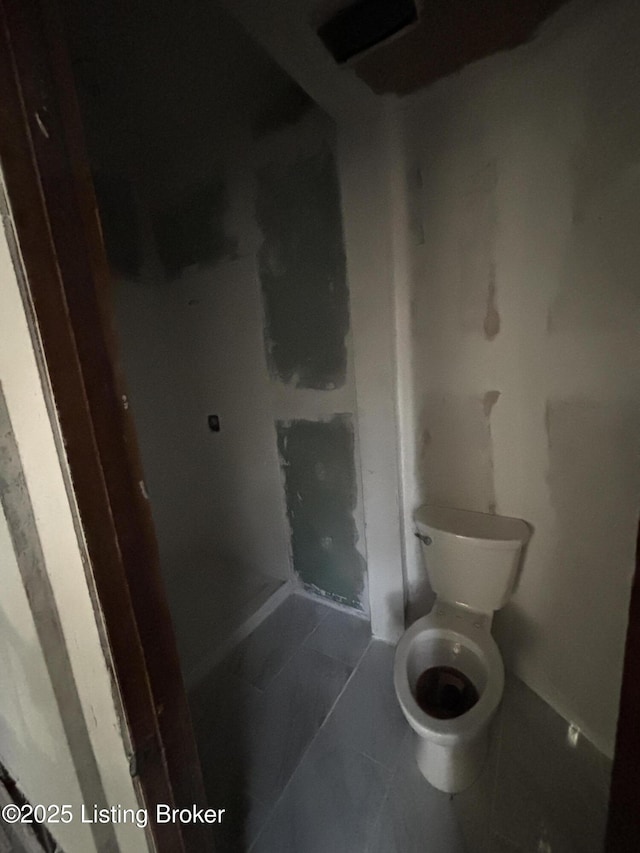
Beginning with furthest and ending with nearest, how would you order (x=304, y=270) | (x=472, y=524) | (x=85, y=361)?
(x=304, y=270) → (x=472, y=524) → (x=85, y=361)

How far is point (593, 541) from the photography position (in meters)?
1.14

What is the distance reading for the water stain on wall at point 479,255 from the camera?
119 centimetres

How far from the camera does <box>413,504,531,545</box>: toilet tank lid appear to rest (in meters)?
1.30

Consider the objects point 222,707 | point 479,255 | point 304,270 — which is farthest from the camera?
point 304,270

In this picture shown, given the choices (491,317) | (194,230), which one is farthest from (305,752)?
(194,230)

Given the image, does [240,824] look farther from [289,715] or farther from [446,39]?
[446,39]

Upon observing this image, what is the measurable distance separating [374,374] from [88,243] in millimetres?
1154

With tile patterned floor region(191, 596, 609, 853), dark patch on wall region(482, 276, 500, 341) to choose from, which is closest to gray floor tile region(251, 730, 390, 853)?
tile patterned floor region(191, 596, 609, 853)

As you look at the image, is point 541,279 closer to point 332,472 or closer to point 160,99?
point 332,472

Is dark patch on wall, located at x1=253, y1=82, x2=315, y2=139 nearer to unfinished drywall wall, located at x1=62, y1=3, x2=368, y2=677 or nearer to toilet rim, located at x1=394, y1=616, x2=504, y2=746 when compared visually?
unfinished drywall wall, located at x1=62, y1=3, x2=368, y2=677

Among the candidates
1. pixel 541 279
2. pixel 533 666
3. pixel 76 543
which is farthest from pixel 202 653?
pixel 541 279

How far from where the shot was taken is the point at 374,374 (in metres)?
1.48

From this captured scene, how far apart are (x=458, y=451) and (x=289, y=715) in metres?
1.23

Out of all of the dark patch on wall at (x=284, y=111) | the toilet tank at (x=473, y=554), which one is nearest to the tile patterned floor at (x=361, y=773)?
the toilet tank at (x=473, y=554)
